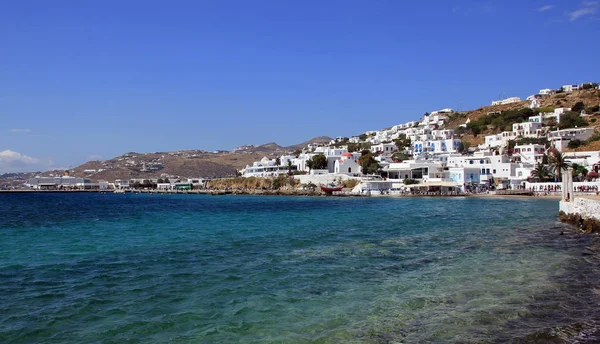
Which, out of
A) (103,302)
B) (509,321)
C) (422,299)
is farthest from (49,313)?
(509,321)

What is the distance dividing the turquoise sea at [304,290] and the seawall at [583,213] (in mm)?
1182

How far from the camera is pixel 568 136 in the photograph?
259 ft

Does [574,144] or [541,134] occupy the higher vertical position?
[541,134]

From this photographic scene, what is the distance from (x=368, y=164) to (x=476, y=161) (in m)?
19.8

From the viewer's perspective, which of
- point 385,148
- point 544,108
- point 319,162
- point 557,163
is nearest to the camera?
point 557,163

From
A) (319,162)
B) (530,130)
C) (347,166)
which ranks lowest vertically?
(347,166)

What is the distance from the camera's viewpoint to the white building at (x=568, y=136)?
250 ft

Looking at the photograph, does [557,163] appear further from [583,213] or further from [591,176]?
[583,213]

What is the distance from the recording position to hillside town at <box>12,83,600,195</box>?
213ft

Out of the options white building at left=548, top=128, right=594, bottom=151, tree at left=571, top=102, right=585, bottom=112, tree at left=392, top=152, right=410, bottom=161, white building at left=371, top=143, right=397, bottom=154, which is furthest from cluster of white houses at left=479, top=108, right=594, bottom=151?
white building at left=371, top=143, right=397, bottom=154

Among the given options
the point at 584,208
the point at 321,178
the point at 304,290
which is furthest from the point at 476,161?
the point at 304,290

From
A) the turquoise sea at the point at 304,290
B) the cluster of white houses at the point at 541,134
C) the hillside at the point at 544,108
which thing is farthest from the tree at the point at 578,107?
the turquoise sea at the point at 304,290

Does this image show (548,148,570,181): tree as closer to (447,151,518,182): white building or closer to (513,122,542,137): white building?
(447,151,518,182): white building

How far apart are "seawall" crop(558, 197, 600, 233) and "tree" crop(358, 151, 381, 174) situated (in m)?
55.1
